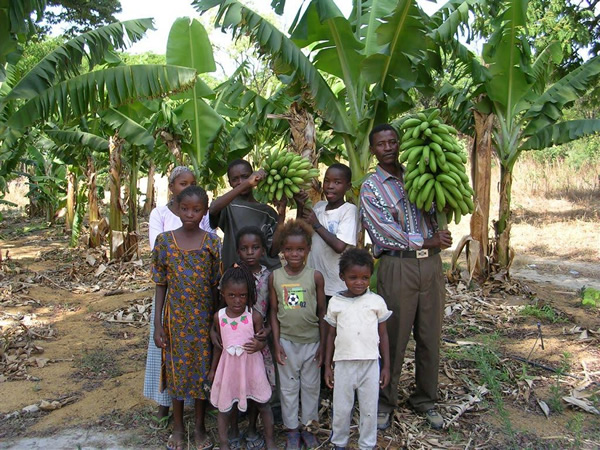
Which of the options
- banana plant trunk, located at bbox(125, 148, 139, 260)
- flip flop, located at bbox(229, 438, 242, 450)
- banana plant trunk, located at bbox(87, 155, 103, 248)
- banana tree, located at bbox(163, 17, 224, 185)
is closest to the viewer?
flip flop, located at bbox(229, 438, 242, 450)

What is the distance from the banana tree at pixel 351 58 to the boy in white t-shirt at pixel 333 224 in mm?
1395

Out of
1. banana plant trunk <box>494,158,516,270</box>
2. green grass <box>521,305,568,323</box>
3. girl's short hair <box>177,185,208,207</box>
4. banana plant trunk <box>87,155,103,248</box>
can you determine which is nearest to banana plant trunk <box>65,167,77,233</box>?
banana plant trunk <box>87,155,103,248</box>

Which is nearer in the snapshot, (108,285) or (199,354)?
(199,354)

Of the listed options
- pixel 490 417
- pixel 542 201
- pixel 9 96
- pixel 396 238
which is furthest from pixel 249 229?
pixel 542 201

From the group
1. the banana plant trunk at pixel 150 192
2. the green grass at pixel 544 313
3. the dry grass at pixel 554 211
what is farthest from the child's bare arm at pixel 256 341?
the banana plant trunk at pixel 150 192

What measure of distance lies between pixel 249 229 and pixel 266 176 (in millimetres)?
431

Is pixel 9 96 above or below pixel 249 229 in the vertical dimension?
above

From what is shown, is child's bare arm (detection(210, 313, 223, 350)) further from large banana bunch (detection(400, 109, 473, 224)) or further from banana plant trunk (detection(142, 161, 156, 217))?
banana plant trunk (detection(142, 161, 156, 217))

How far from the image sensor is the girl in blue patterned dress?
3.26 metres

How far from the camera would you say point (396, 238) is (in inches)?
134

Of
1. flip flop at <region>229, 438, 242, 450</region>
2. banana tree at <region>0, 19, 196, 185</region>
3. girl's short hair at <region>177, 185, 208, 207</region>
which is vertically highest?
banana tree at <region>0, 19, 196, 185</region>

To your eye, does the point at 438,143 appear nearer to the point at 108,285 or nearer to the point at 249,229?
the point at 249,229

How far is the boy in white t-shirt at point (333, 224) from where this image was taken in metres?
3.60

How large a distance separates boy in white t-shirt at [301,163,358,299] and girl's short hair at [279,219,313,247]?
0.16 meters
